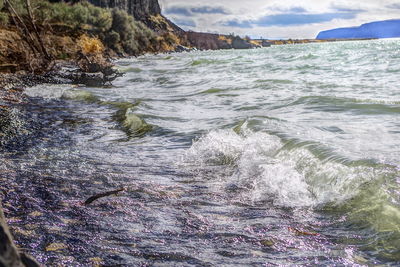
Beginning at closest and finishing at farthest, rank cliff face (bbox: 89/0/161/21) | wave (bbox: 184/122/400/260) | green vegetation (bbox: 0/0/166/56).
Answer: wave (bbox: 184/122/400/260), green vegetation (bbox: 0/0/166/56), cliff face (bbox: 89/0/161/21)

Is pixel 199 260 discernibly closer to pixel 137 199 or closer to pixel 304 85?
pixel 137 199

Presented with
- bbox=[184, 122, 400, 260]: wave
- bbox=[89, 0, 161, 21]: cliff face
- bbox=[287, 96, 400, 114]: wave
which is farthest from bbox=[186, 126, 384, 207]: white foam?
bbox=[89, 0, 161, 21]: cliff face

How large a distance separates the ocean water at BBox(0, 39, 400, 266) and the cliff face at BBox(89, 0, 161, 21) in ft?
223

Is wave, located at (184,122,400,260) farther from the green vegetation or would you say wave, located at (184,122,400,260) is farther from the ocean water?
the green vegetation

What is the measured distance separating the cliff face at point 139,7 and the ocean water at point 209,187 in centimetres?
6812

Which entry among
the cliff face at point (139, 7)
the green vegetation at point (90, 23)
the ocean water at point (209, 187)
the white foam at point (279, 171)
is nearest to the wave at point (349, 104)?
the ocean water at point (209, 187)

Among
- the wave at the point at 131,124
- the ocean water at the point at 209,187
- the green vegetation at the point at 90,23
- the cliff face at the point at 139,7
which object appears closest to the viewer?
the ocean water at the point at 209,187

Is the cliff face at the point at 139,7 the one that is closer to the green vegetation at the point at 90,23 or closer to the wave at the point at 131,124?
the green vegetation at the point at 90,23

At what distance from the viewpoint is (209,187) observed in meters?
3.58

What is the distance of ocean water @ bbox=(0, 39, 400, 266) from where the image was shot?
2293 mm

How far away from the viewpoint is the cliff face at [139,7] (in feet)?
241

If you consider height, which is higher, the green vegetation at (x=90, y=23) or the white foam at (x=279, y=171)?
the green vegetation at (x=90, y=23)

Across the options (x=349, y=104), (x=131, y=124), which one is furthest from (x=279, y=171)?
(x=349, y=104)

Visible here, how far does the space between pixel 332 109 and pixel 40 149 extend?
528 centimetres
